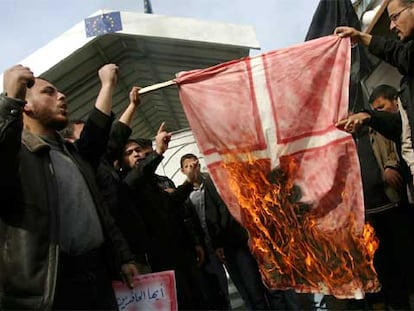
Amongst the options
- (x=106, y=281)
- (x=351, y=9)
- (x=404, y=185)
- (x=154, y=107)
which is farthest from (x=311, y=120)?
(x=154, y=107)

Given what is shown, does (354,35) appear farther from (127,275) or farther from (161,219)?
(127,275)

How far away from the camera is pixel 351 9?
6645 mm

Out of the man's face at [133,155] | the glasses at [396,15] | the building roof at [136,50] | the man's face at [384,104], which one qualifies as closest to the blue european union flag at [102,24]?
the building roof at [136,50]

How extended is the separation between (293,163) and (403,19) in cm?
123

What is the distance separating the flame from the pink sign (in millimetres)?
1356

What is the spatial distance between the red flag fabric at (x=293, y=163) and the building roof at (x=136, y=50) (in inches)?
118

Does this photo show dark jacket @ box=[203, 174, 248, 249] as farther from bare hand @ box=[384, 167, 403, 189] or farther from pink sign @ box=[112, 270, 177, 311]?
pink sign @ box=[112, 270, 177, 311]

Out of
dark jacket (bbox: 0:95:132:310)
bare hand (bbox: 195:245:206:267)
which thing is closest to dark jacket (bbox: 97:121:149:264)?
dark jacket (bbox: 0:95:132:310)

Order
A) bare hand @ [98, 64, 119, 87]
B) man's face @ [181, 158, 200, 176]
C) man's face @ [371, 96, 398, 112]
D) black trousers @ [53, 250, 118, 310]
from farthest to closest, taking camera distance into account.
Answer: man's face @ [181, 158, 200, 176]
man's face @ [371, 96, 398, 112]
bare hand @ [98, 64, 119, 87]
black trousers @ [53, 250, 118, 310]

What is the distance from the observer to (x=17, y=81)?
8.15ft

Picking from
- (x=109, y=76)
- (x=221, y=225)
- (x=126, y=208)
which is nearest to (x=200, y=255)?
(x=221, y=225)

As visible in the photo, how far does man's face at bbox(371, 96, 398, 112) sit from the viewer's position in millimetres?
4684

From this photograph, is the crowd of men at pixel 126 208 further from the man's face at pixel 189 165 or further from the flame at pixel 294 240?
the flame at pixel 294 240

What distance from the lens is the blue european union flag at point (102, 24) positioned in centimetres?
788
